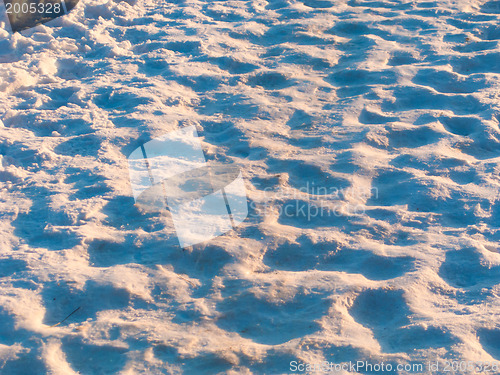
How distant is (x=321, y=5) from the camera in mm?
4207

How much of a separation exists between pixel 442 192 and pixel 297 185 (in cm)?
66

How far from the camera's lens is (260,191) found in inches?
95.3

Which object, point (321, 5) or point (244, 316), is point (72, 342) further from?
point (321, 5)

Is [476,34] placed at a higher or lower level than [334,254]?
higher

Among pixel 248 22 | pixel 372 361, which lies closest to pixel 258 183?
pixel 372 361

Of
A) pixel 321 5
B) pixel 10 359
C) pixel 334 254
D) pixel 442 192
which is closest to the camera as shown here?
pixel 10 359

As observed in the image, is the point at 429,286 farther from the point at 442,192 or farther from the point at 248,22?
the point at 248,22

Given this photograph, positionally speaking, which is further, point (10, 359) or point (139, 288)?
point (139, 288)

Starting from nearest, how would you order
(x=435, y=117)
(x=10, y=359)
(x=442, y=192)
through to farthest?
1. (x=10, y=359)
2. (x=442, y=192)
3. (x=435, y=117)

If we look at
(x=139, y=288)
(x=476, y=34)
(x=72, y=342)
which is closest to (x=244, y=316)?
(x=139, y=288)

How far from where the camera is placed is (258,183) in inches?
97.3

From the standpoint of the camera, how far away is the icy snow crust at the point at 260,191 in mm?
1759

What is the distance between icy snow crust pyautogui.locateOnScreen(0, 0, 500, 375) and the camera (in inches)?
69.2

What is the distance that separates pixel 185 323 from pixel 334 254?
664mm
